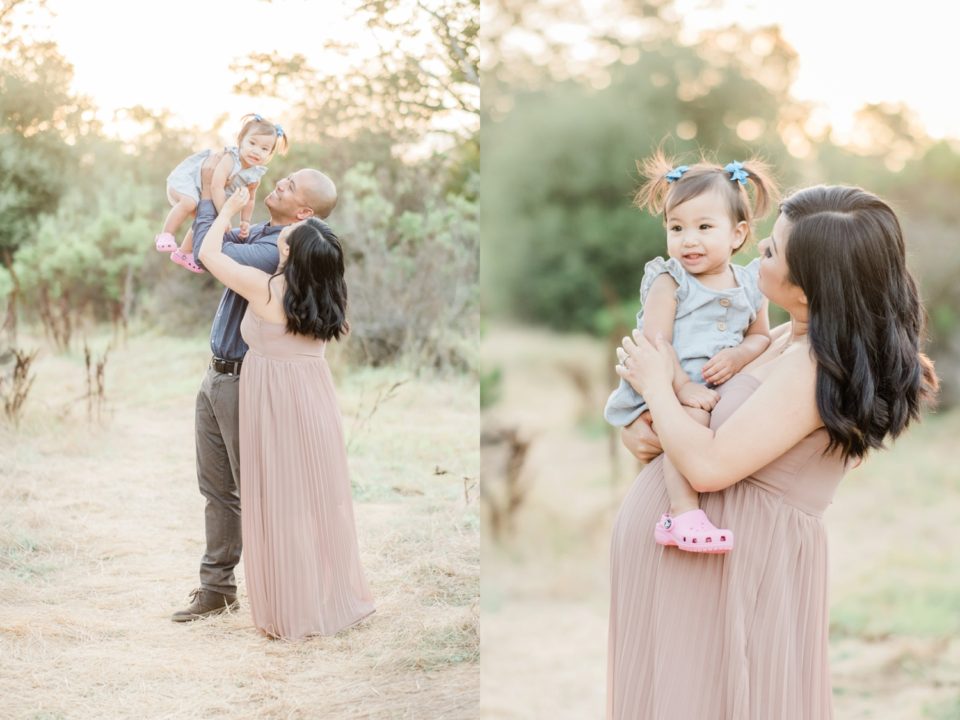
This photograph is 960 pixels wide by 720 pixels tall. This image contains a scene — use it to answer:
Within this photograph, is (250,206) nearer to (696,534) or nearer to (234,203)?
(234,203)

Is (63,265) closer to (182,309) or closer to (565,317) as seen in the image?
(182,309)

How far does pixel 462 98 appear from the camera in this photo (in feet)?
13.6

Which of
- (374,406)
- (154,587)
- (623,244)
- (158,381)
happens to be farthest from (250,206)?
(623,244)

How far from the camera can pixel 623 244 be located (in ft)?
21.1

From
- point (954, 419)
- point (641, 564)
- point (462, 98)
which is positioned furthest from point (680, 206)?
point (954, 419)

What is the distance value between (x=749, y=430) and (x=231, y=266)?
1624mm

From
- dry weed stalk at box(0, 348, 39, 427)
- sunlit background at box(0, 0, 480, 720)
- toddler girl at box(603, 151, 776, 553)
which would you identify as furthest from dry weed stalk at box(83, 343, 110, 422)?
toddler girl at box(603, 151, 776, 553)

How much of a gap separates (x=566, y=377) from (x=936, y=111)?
2509 millimetres

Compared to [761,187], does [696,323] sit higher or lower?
lower

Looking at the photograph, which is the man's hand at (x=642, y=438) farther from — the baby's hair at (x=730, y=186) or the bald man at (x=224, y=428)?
the bald man at (x=224, y=428)

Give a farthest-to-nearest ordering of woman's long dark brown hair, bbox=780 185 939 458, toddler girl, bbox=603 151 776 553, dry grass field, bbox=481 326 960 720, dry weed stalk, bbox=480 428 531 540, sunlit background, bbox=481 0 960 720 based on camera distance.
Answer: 1. dry weed stalk, bbox=480 428 531 540
2. sunlit background, bbox=481 0 960 720
3. dry grass field, bbox=481 326 960 720
4. toddler girl, bbox=603 151 776 553
5. woman's long dark brown hair, bbox=780 185 939 458

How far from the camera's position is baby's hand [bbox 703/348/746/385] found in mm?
2283

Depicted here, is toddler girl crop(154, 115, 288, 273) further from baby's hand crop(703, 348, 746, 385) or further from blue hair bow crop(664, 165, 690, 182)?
baby's hand crop(703, 348, 746, 385)

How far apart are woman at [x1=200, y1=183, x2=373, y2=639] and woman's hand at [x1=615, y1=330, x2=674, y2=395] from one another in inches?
48.3
